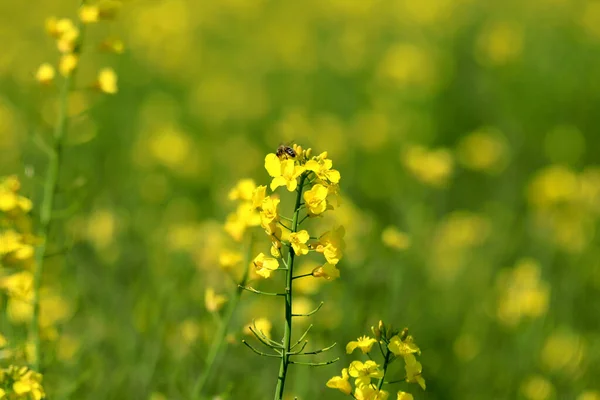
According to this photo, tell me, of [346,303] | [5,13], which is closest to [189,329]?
[346,303]

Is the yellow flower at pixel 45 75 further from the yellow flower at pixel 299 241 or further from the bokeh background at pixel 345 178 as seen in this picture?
the yellow flower at pixel 299 241

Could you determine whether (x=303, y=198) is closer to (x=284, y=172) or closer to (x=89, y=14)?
(x=284, y=172)

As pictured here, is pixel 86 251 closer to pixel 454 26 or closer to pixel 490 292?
pixel 490 292

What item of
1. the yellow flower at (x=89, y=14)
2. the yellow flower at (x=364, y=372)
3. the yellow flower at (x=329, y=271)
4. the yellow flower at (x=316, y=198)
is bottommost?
the yellow flower at (x=364, y=372)

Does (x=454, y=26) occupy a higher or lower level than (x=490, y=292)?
higher

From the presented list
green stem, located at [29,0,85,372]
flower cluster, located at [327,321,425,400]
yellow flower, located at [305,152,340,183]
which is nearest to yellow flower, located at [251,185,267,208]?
yellow flower, located at [305,152,340,183]

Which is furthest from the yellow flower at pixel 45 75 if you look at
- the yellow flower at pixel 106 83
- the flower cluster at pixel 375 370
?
the flower cluster at pixel 375 370

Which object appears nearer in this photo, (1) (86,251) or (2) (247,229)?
(2) (247,229)
